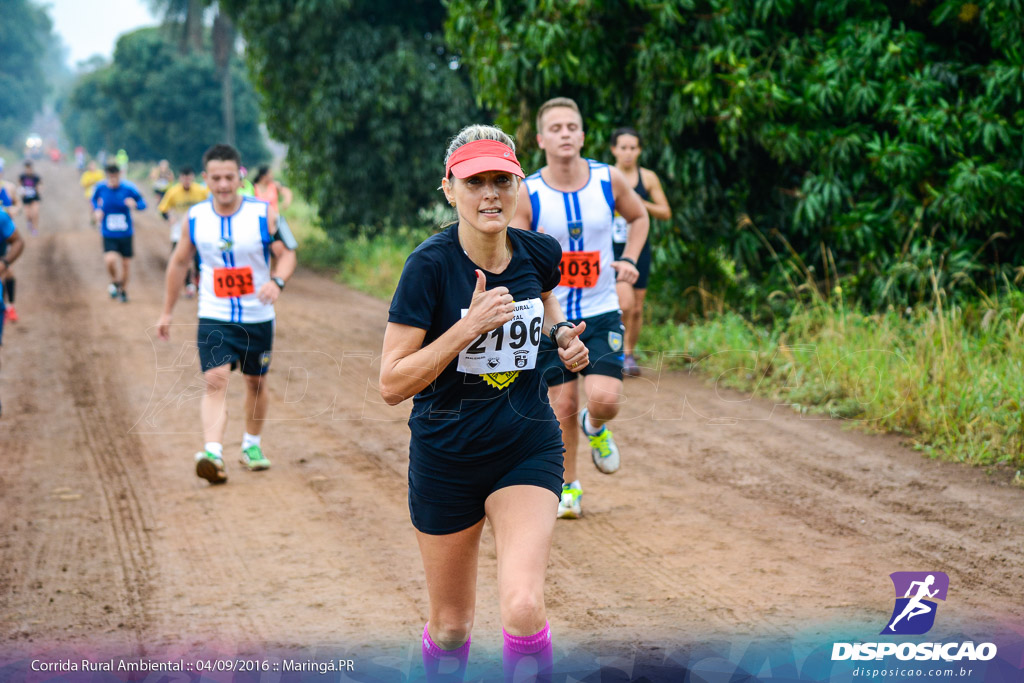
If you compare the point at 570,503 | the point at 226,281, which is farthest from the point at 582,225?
the point at 226,281

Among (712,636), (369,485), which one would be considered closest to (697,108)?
(369,485)

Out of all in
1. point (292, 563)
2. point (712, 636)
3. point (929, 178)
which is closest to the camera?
point (712, 636)

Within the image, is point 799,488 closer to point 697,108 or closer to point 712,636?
point 712,636

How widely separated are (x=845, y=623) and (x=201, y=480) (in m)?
4.57

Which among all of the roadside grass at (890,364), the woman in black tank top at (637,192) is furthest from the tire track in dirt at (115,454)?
the roadside grass at (890,364)

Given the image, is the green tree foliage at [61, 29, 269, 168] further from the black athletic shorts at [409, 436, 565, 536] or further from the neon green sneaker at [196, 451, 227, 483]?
the black athletic shorts at [409, 436, 565, 536]

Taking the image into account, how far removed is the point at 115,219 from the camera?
14.5 metres

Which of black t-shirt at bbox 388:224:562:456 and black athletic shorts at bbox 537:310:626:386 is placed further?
black athletic shorts at bbox 537:310:626:386

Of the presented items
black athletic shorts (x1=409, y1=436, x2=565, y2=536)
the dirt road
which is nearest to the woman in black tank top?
the dirt road

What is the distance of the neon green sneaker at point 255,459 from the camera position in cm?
707

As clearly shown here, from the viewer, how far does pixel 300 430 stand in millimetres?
8266

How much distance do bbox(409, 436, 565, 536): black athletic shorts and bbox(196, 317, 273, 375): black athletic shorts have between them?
3601 mm

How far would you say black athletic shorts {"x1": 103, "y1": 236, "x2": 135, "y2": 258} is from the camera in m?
14.6

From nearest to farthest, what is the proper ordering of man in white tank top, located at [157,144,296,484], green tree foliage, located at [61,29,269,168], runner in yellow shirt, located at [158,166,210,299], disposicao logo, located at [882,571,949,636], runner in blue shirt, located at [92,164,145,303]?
disposicao logo, located at [882,571,949,636], man in white tank top, located at [157,144,296,484], runner in yellow shirt, located at [158,166,210,299], runner in blue shirt, located at [92,164,145,303], green tree foliage, located at [61,29,269,168]
